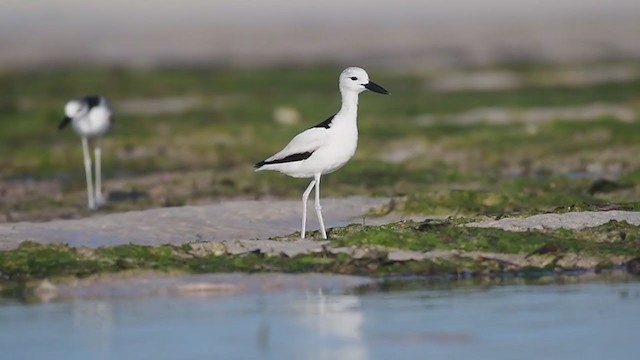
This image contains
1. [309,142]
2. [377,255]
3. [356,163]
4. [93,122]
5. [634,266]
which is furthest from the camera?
[93,122]

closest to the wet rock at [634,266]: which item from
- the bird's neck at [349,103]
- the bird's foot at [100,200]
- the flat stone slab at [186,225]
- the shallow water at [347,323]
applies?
the shallow water at [347,323]

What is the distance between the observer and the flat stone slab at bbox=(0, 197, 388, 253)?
18.5 meters

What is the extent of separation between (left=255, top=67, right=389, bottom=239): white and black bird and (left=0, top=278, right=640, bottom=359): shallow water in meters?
1.98

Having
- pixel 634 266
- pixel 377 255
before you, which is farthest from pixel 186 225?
pixel 634 266

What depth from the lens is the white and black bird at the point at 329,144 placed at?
16.2 m

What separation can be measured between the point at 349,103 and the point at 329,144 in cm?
54

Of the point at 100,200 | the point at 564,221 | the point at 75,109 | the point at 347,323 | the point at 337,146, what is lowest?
the point at 347,323

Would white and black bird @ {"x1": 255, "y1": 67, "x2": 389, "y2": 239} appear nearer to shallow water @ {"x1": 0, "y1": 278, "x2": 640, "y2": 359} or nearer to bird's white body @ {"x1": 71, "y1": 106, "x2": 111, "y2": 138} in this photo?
shallow water @ {"x1": 0, "y1": 278, "x2": 640, "y2": 359}

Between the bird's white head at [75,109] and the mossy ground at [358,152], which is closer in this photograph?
the mossy ground at [358,152]

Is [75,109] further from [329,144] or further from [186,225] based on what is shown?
[329,144]

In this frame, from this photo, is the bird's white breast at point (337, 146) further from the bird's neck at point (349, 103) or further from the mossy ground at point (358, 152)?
the mossy ground at point (358, 152)

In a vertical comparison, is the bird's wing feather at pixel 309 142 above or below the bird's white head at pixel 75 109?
below

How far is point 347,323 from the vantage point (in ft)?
40.8

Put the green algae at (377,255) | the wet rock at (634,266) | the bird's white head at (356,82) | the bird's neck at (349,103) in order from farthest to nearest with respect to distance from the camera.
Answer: the bird's white head at (356,82), the bird's neck at (349,103), the green algae at (377,255), the wet rock at (634,266)
